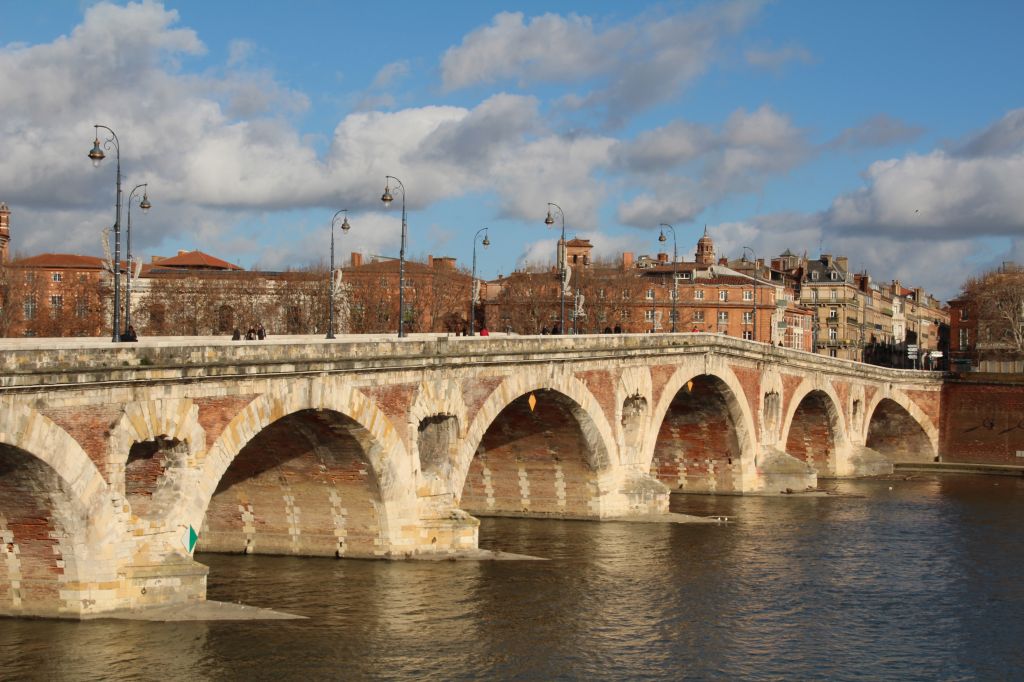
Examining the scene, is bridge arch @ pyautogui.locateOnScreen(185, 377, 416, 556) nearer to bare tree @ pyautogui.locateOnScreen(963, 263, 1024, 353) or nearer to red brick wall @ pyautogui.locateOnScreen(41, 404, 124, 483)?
red brick wall @ pyautogui.locateOnScreen(41, 404, 124, 483)

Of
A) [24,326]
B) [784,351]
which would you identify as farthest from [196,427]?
[24,326]

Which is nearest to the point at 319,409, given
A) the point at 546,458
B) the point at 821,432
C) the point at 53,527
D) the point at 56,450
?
the point at 53,527

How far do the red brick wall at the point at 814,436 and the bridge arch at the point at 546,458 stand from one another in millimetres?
26511

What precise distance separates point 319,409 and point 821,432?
46.3m

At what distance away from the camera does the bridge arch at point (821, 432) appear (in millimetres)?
76000

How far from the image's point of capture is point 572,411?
50.8 m

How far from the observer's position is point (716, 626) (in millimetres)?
35469

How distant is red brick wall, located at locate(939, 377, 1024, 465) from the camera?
Result: 273ft

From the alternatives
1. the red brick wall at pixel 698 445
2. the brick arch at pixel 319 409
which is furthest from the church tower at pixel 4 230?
the brick arch at pixel 319 409

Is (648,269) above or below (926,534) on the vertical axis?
above

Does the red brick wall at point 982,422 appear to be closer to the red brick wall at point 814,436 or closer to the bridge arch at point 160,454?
the red brick wall at point 814,436

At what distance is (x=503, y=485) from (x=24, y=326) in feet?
160

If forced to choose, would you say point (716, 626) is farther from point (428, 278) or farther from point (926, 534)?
point (428, 278)

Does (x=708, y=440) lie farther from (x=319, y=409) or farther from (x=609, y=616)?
(x=319, y=409)
